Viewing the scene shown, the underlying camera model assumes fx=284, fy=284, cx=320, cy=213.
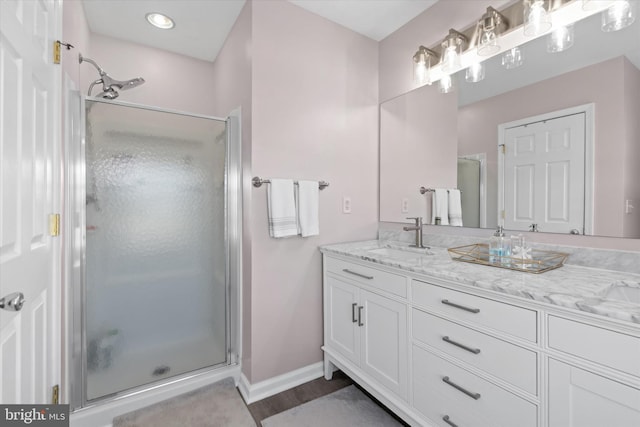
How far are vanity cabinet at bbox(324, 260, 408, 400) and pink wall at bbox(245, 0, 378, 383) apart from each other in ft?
0.54

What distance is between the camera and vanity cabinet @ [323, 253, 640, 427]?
811 mm

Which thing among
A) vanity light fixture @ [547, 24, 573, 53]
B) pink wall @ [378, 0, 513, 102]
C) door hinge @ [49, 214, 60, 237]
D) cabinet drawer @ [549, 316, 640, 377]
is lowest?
cabinet drawer @ [549, 316, 640, 377]

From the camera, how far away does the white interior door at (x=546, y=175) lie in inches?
51.5

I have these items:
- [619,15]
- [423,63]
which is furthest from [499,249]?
[423,63]

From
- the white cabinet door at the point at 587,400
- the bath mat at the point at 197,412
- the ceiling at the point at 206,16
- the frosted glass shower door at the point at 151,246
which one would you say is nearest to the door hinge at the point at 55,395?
the frosted glass shower door at the point at 151,246

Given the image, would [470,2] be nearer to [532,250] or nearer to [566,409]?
[532,250]

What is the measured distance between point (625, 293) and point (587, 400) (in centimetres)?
50

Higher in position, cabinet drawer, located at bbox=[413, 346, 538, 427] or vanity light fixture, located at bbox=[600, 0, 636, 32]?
vanity light fixture, located at bbox=[600, 0, 636, 32]

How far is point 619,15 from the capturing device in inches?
46.9

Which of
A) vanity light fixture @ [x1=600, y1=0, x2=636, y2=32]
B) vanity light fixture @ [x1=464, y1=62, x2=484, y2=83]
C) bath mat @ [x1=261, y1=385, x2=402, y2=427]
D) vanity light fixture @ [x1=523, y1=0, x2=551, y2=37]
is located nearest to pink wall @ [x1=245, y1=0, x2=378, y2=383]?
bath mat @ [x1=261, y1=385, x2=402, y2=427]

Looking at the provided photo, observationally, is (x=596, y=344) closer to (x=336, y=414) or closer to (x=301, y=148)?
(x=336, y=414)

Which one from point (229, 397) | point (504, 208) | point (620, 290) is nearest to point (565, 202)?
point (504, 208)

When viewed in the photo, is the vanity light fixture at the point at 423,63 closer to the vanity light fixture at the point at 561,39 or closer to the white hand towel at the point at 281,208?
the vanity light fixture at the point at 561,39

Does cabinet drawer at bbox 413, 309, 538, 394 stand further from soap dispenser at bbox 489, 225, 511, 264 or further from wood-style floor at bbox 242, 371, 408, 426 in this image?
wood-style floor at bbox 242, 371, 408, 426
